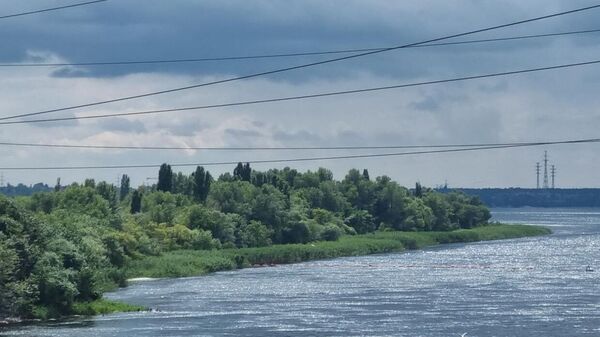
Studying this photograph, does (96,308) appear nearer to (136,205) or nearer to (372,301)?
(372,301)

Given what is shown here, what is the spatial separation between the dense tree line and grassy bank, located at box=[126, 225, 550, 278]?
2780 millimetres

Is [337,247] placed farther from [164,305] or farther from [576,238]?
[164,305]

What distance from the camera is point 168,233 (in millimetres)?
130750

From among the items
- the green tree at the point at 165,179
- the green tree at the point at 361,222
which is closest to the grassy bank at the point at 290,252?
the green tree at the point at 361,222

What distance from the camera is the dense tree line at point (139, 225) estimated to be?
72663 mm

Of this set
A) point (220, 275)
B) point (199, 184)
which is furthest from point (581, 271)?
point (199, 184)

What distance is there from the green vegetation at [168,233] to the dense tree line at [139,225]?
0.34 ft

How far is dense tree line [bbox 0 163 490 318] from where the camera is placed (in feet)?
238

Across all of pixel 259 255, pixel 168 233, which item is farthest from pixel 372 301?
pixel 168 233

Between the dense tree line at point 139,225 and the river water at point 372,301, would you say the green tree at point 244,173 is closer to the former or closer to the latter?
the dense tree line at point 139,225

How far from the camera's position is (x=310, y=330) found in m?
64.9

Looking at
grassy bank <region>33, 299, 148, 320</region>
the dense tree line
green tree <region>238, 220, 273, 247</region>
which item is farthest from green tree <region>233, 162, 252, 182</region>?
grassy bank <region>33, 299, 148, 320</region>

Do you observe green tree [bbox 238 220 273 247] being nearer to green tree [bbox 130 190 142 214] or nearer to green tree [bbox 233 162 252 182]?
green tree [bbox 130 190 142 214]

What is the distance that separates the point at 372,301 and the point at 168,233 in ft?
174
